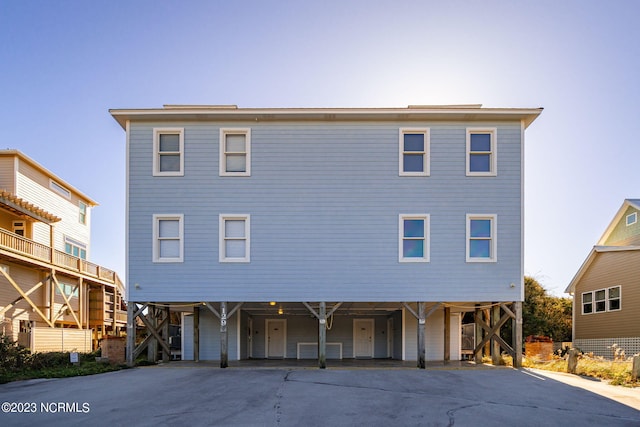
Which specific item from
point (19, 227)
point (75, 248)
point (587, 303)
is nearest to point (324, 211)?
point (19, 227)

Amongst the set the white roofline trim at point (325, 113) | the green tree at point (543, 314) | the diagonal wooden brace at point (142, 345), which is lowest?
the green tree at point (543, 314)

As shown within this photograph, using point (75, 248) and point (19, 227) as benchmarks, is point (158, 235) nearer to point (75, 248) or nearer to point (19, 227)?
point (19, 227)

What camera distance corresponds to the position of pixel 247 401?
8852 millimetres

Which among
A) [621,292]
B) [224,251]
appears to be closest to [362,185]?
[224,251]

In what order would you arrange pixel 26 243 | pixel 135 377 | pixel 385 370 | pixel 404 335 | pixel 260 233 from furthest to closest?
pixel 26 243 → pixel 404 335 → pixel 260 233 → pixel 385 370 → pixel 135 377

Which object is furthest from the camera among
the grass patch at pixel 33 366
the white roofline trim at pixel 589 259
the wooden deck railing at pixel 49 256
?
the white roofline trim at pixel 589 259

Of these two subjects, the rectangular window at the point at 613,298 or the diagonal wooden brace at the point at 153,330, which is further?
the rectangular window at the point at 613,298

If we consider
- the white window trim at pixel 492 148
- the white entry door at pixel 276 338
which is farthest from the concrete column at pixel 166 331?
the white window trim at pixel 492 148

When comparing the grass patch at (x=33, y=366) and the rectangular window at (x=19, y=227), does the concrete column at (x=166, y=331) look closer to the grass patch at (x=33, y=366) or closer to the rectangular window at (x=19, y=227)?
the grass patch at (x=33, y=366)

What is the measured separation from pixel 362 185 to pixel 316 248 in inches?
95.9

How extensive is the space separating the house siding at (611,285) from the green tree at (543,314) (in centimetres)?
166

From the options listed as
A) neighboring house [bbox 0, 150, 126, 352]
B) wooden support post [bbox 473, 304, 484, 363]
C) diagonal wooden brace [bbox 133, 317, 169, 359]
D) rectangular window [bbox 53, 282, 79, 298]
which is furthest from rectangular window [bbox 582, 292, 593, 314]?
rectangular window [bbox 53, 282, 79, 298]

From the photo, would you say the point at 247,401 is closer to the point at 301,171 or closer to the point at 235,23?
the point at 301,171

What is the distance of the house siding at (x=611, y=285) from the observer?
1894 cm
